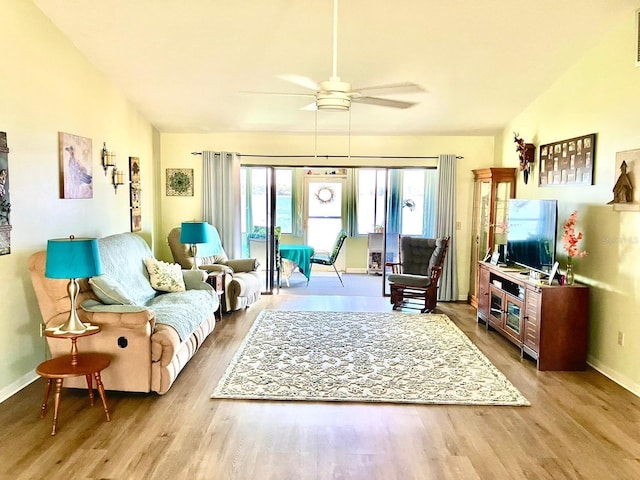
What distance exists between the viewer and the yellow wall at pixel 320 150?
6.81 meters

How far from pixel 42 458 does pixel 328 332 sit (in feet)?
9.63

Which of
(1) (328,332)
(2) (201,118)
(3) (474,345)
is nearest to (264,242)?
(2) (201,118)

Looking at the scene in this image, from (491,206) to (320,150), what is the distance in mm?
2431

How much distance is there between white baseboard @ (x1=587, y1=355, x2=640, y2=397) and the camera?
3697 millimetres

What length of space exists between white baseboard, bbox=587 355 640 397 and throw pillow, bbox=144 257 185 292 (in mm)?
3872

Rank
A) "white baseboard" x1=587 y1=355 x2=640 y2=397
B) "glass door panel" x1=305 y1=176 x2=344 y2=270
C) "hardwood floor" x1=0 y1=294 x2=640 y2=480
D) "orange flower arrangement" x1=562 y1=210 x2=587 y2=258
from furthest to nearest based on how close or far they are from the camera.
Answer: "glass door panel" x1=305 y1=176 x2=344 y2=270
"orange flower arrangement" x1=562 y1=210 x2=587 y2=258
"white baseboard" x1=587 y1=355 x2=640 y2=397
"hardwood floor" x1=0 y1=294 x2=640 y2=480

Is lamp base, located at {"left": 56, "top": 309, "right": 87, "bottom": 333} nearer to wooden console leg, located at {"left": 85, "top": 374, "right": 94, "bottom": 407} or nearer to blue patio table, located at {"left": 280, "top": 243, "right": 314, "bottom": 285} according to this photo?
wooden console leg, located at {"left": 85, "top": 374, "right": 94, "bottom": 407}

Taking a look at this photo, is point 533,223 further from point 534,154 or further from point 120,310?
point 120,310


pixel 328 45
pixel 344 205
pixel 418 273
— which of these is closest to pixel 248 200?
pixel 344 205

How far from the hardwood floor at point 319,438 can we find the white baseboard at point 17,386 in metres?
0.05

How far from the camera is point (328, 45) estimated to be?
433 cm

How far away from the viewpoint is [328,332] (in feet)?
16.8

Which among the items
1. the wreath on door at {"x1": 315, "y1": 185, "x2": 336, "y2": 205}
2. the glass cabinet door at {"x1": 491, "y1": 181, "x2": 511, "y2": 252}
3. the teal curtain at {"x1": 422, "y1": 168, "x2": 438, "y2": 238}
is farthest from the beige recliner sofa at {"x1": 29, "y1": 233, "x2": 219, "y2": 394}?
the wreath on door at {"x1": 315, "y1": 185, "x2": 336, "y2": 205}

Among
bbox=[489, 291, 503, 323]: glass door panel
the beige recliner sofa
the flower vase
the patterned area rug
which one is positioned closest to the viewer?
the beige recliner sofa
